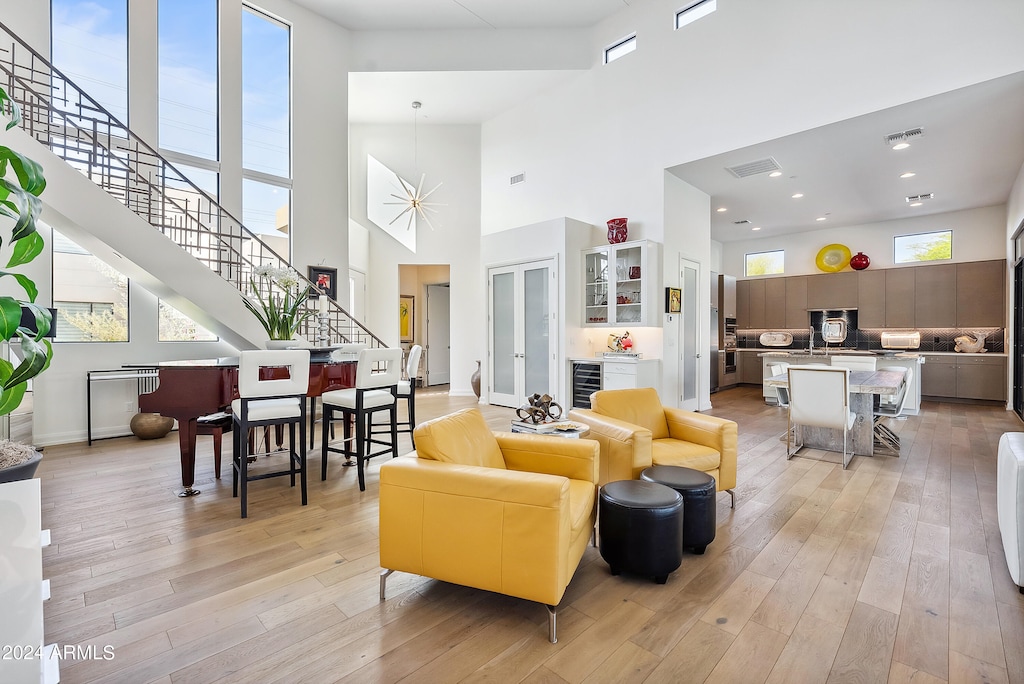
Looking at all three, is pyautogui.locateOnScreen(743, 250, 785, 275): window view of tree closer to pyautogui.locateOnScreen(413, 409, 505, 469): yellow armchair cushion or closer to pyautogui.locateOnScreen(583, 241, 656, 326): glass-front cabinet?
pyautogui.locateOnScreen(583, 241, 656, 326): glass-front cabinet

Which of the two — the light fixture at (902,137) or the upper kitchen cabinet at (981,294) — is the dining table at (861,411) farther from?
the upper kitchen cabinet at (981,294)

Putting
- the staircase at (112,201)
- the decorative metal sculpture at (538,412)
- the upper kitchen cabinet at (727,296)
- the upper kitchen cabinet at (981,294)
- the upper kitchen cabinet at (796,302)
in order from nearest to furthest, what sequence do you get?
the decorative metal sculpture at (538,412) → the staircase at (112,201) → the upper kitchen cabinet at (981,294) → the upper kitchen cabinet at (796,302) → the upper kitchen cabinet at (727,296)

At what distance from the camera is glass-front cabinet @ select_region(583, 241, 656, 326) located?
6512 mm

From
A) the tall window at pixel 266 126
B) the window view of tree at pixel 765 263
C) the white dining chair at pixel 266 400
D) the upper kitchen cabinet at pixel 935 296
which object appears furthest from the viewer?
the window view of tree at pixel 765 263

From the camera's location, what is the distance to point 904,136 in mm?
5316

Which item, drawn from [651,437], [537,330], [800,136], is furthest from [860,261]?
[651,437]

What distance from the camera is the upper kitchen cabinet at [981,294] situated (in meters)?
8.03

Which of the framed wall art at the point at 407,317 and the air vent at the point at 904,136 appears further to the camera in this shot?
the framed wall art at the point at 407,317

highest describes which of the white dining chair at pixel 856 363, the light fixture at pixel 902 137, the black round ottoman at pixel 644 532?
the light fixture at pixel 902 137

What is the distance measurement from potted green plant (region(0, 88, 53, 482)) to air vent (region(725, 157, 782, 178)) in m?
6.72

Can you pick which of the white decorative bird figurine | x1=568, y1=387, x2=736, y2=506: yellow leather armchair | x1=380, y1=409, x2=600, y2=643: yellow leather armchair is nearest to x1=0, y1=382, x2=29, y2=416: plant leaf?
x1=380, y1=409, x2=600, y2=643: yellow leather armchair

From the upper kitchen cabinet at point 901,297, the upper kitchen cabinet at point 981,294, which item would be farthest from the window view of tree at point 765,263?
the upper kitchen cabinet at point 981,294

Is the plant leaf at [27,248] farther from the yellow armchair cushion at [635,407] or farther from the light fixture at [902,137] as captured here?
the light fixture at [902,137]

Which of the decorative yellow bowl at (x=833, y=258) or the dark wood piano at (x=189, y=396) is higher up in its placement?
the decorative yellow bowl at (x=833, y=258)
